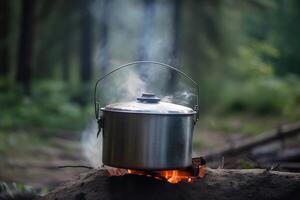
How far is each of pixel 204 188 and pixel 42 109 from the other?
1126 centimetres

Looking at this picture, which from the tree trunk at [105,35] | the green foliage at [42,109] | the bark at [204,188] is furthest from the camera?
the tree trunk at [105,35]

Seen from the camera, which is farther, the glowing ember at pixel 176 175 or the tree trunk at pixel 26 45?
the tree trunk at pixel 26 45

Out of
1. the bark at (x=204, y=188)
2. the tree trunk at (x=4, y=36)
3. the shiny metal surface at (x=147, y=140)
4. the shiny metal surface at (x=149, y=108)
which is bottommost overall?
the bark at (x=204, y=188)

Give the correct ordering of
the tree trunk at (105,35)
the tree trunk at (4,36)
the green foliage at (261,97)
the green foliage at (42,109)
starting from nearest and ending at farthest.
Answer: the green foliage at (42,109)
the tree trunk at (105,35)
the green foliage at (261,97)
the tree trunk at (4,36)

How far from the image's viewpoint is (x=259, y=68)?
14.7m

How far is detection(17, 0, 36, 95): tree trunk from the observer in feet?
48.5

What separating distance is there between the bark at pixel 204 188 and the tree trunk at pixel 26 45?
1194 centimetres

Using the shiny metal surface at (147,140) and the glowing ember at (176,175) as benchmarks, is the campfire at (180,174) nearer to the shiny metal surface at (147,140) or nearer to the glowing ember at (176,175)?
the glowing ember at (176,175)

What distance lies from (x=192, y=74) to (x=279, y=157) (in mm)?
7365

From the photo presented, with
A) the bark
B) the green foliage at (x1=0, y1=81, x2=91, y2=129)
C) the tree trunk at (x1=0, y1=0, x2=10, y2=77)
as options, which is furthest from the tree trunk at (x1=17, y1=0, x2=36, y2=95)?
the bark

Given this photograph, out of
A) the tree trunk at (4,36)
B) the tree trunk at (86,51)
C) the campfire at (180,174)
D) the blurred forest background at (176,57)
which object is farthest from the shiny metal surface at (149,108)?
the tree trunk at (4,36)

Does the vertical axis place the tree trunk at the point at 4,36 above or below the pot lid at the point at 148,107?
above

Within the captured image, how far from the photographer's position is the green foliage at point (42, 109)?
13.2 m

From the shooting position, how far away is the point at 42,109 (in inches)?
560
